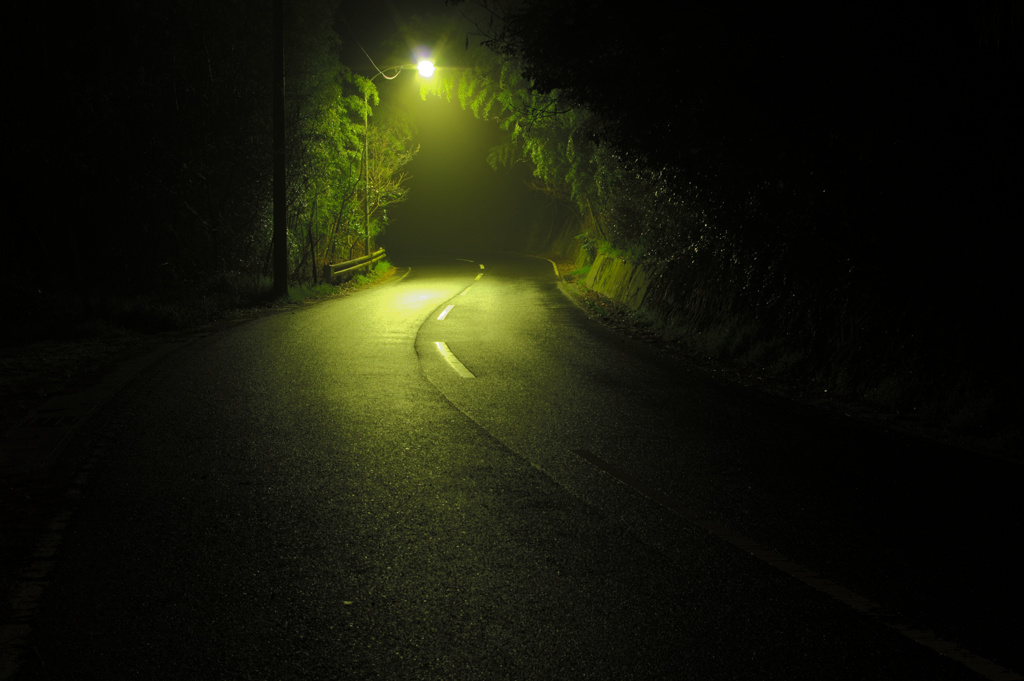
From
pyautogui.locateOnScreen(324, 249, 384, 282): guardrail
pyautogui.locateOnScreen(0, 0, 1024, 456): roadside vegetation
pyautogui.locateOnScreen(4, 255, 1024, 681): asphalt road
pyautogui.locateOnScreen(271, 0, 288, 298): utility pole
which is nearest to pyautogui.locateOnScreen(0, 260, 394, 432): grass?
pyautogui.locateOnScreen(0, 0, 1024, 456): roadside vegetation

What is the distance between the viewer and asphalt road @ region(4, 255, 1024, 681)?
10.5ft

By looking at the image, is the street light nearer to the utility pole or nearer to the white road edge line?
the utility pole

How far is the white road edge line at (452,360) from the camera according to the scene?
9.68 metres

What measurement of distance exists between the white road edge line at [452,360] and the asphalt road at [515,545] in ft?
4.57

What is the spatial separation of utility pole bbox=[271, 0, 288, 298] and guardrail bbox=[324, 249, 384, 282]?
4.67 metres

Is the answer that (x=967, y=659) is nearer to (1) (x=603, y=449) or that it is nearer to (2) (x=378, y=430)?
(1) (x=603, y=449)

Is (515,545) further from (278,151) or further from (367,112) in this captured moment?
(367,112)

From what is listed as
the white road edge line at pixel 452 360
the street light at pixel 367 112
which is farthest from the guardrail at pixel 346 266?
the white road edge line at pixel 452 360

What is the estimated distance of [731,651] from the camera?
3211 mm

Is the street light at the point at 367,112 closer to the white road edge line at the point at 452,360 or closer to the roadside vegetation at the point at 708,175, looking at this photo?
the roadside vegetation at the point at 708,175

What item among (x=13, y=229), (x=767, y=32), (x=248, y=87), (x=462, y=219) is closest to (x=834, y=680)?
(x=767, y=32)

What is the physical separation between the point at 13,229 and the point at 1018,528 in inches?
651

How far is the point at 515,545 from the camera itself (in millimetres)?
4332

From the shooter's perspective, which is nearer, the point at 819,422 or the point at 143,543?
the point at 143,543
